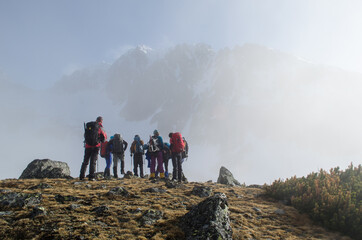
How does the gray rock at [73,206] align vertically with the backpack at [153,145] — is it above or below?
below

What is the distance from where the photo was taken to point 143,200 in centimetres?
662

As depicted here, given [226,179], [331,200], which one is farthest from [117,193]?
[226,179]

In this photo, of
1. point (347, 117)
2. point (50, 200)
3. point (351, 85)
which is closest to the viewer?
point (50, 200)

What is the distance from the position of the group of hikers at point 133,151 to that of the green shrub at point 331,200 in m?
4.81

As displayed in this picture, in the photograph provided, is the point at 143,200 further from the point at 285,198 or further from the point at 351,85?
→ the point at 351,85

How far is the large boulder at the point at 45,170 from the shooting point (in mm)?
11422

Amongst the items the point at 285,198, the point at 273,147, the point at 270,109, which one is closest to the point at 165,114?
the point at 270,109

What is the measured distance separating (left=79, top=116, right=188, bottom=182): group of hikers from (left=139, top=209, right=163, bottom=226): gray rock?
18.8 feet

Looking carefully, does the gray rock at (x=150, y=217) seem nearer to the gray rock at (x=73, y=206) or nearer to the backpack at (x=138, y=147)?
the gray rock at (x=73, y=206)

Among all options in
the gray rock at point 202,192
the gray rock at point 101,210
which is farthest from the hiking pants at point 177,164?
the gray rock at point 101,210

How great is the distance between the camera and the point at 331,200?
22.4ft

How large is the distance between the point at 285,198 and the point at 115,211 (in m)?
7.12

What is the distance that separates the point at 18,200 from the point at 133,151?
9.41m

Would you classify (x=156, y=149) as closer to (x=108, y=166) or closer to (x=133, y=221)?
(x=108, y=166)
